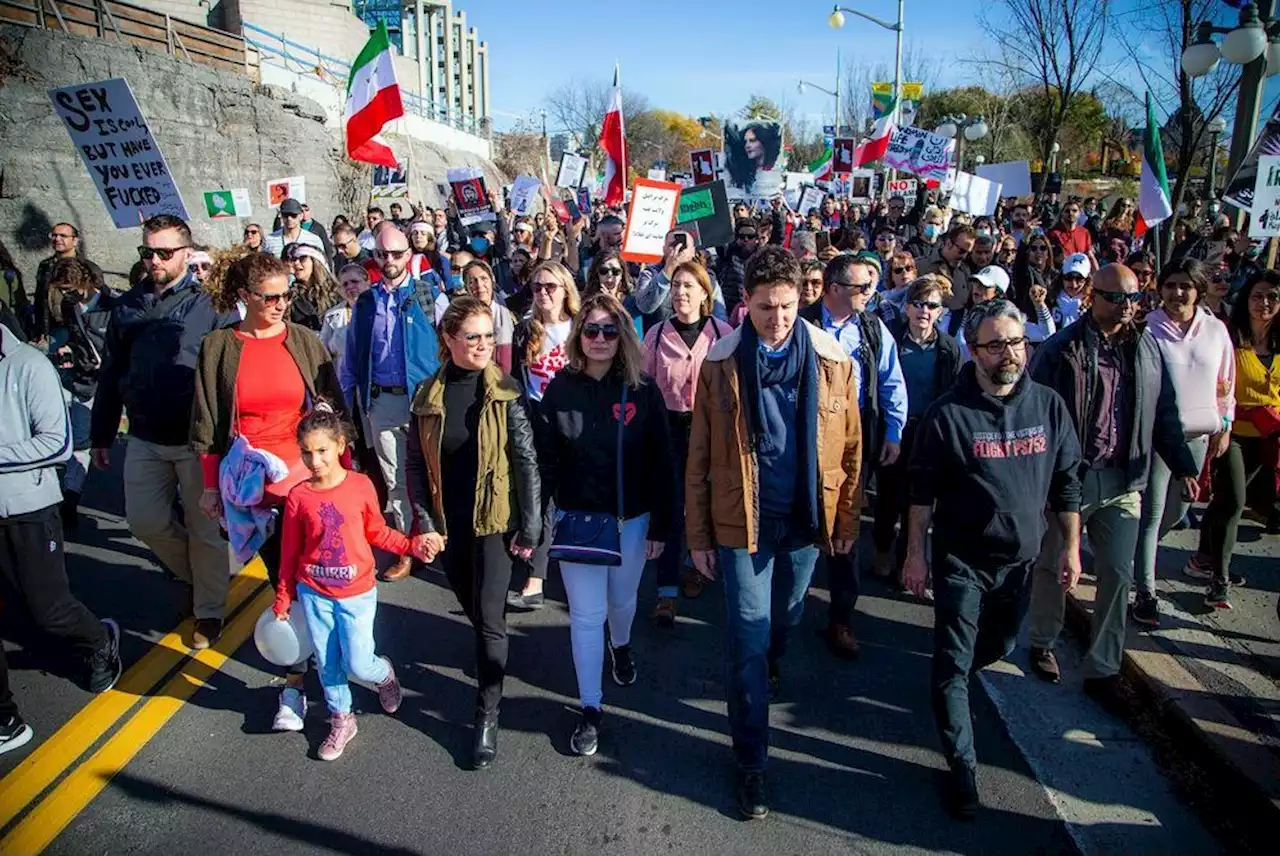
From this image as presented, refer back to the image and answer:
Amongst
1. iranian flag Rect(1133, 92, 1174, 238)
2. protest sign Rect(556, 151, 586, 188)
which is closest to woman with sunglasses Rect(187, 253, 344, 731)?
iranian flag Rect(1133, 92, 1174, 238)

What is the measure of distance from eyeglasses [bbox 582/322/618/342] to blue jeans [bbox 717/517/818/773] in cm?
101

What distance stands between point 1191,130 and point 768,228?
6073 mm

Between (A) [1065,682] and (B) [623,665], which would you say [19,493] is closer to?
(B) [623,665]

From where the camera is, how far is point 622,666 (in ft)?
13.6

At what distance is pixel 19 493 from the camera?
144 inches

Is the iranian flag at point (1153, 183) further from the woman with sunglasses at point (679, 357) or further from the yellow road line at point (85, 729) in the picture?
the yellow road line at point (85, 729)

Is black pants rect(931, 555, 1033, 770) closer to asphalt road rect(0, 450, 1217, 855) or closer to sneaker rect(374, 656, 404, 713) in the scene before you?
asphalt road rect(0, 450, 1217, 855)

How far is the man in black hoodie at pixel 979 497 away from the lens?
3.25 meters

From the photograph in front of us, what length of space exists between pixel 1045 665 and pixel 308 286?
5843mm

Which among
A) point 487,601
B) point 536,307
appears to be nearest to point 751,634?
point 487,601

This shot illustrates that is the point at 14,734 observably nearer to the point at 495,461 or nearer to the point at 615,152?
the point at 495,461

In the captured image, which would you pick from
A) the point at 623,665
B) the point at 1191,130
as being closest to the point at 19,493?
the point at 623,665

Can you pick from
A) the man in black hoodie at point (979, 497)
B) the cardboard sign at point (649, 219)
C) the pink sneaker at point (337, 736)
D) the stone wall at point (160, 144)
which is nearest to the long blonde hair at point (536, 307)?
the cardboard sign at point (649, 219)

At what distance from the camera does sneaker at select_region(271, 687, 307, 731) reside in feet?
12.3
